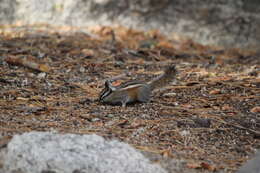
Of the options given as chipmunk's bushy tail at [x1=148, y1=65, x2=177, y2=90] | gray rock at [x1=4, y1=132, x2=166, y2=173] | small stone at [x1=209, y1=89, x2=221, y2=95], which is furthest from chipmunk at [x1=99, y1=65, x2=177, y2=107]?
gray rock at [x1=4, y1=132, x2=166, y2=173]

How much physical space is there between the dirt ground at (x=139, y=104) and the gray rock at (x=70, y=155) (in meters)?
0.13

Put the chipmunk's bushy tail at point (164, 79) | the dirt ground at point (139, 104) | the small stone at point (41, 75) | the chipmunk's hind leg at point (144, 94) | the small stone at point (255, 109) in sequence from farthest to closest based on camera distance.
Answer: the small stone at point (41, 75) → the chipmunk's bushy tail at point (164, 79) → the chipmunk's hind leg at point (144, 94) → the small stone at point (255, 109) → the dirt ground at point (139, 104)

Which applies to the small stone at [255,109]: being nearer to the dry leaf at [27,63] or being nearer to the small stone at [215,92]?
the small stone at [215,92]

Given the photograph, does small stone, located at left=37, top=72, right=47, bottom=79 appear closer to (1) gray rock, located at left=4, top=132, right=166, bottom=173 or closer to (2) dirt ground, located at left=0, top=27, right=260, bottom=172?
(2) dirt ground, located at left=0, top=27, right=260, bottom=172

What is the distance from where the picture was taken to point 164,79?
11.6 ft

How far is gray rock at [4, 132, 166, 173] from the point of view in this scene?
2.00 metres

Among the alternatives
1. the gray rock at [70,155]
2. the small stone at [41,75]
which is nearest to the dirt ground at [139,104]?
the small stone at [41,75]

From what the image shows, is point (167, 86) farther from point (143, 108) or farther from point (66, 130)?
point (66, 130)

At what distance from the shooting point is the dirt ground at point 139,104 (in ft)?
8.12

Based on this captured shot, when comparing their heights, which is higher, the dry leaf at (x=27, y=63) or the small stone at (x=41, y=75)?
the dry leaf at (x=27, y=63)

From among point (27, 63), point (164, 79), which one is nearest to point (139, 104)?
point (164, 79)

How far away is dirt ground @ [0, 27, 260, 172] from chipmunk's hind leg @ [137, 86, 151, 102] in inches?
1.8

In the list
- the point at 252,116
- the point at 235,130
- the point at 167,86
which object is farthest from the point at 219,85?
the point at 235,130

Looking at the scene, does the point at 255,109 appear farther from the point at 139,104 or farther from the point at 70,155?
the point at 70,155
